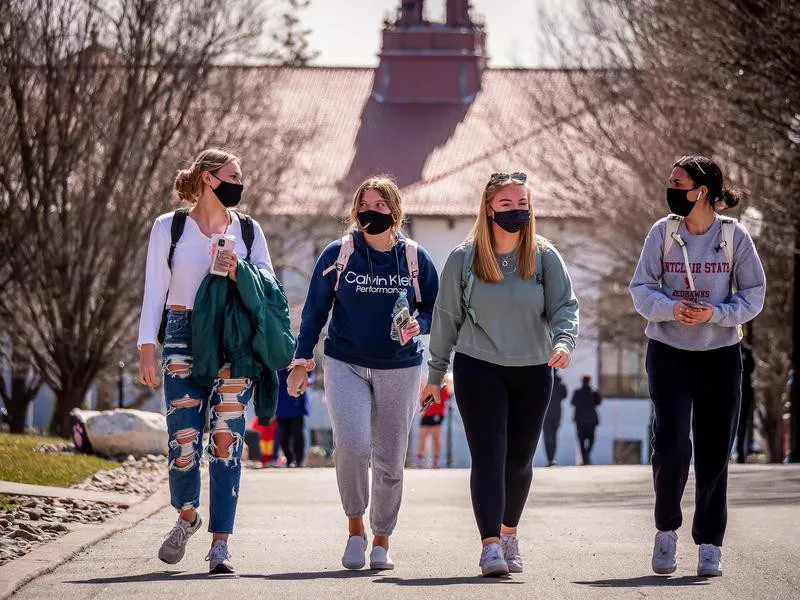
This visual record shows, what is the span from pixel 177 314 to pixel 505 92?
47.8 meters

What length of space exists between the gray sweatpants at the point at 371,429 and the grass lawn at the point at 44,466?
133 inches

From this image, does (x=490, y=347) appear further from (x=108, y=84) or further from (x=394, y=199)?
(x=108, y=84)

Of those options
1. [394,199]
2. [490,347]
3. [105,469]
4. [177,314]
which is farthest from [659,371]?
[105,469]

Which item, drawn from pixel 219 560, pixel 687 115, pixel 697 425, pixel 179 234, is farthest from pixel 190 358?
pixel 687 115

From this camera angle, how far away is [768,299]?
1180 inches

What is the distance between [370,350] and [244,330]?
2.09 feet

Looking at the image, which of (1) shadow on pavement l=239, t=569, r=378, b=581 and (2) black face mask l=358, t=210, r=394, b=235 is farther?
(2) black face mask l=358, t=210, r=394, b=235

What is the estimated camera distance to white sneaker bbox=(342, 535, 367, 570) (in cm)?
805

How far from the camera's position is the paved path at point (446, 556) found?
23.7 ft

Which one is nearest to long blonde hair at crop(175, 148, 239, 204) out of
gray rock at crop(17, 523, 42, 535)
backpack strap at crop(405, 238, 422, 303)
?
backpack strap at crop(405, 238, 422, 303)

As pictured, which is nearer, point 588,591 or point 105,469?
point 588,591

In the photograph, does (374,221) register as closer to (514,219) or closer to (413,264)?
(413,264)

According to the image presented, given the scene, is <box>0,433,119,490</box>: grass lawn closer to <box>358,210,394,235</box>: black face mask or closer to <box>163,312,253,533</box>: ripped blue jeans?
<box>163,312,253,533</box>: ripped blue jeans

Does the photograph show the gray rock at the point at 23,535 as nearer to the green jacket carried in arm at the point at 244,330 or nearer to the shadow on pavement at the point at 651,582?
the green jacket carried in arm at the point at 244,330
